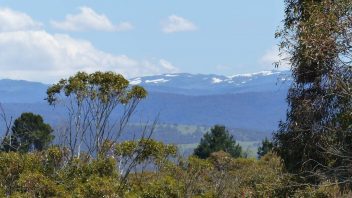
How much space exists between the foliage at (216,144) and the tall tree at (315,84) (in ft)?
173

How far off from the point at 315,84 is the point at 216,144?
2193 inches

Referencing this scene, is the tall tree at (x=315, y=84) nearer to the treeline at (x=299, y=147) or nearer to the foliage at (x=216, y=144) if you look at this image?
the treeline at (x=299, y=147)

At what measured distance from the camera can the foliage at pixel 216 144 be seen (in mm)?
74812

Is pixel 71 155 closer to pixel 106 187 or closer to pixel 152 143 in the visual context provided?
pixel 152 143

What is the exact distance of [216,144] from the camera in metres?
75.9

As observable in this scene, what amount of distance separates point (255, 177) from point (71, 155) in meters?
15.0

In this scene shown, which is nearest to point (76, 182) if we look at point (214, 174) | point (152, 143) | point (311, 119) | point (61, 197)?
point (61, 197)

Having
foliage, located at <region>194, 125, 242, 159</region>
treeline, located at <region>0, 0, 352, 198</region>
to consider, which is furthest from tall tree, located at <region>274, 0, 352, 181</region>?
foliage, located at <region>194, 125, 242, 159</region>

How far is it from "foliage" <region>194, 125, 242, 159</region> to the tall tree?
52858mm

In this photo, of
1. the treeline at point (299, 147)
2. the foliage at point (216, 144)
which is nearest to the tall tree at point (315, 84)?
the treeline at point (299, 147)

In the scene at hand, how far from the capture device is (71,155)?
76.9 ft

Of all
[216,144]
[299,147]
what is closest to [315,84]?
[299,147]

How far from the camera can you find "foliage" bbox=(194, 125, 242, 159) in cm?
7481

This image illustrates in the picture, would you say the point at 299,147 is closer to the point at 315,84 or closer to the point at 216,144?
the point at 315,84
